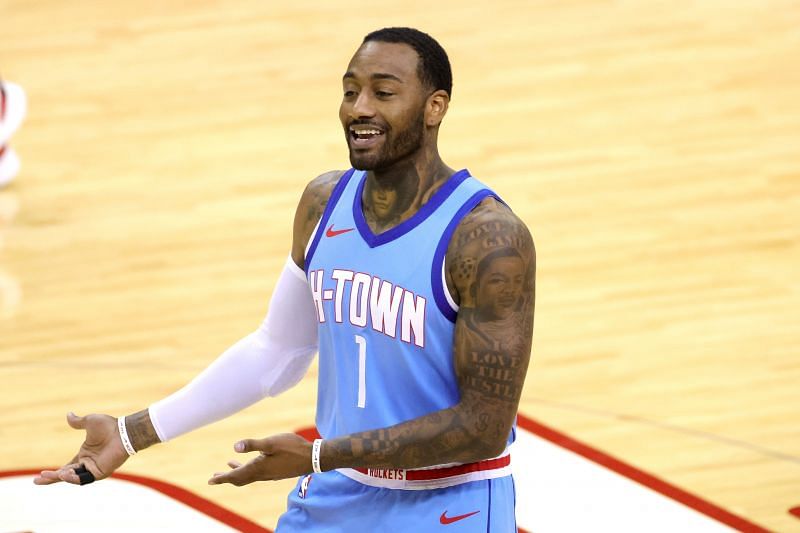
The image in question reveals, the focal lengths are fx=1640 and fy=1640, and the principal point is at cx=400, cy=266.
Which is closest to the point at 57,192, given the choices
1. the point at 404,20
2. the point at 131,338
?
the point at 131,338

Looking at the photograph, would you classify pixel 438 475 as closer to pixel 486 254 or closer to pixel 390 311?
pixel 390 311

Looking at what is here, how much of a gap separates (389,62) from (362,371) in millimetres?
705

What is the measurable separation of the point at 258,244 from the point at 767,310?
2.43 m

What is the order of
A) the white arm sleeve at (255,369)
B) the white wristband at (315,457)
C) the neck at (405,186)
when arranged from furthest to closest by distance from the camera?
the white arm sleeve at (255,369), the neck at (405,186), the white wristband at (315,457)

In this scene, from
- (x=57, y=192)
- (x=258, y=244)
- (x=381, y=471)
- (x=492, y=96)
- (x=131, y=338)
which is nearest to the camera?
(x=381, y=471)

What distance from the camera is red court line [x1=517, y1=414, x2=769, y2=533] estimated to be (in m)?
5.52

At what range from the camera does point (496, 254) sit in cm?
355

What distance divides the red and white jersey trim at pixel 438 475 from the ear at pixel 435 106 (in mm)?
792

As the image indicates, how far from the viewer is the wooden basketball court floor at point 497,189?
6.26m

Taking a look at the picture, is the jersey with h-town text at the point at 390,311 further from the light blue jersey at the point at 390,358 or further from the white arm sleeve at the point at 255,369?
the white arm sleeve at the point at 255,369

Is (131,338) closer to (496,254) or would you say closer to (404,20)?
(496,254)

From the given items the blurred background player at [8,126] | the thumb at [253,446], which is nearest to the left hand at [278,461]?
the thumb at [253,446]

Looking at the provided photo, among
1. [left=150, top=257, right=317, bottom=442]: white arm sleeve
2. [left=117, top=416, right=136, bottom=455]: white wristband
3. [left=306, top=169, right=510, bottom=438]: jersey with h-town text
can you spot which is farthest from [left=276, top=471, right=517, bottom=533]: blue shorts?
[left=117, top=416, right=136, bottom=455]: white wristband

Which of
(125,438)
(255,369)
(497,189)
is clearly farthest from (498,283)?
(497,189)
